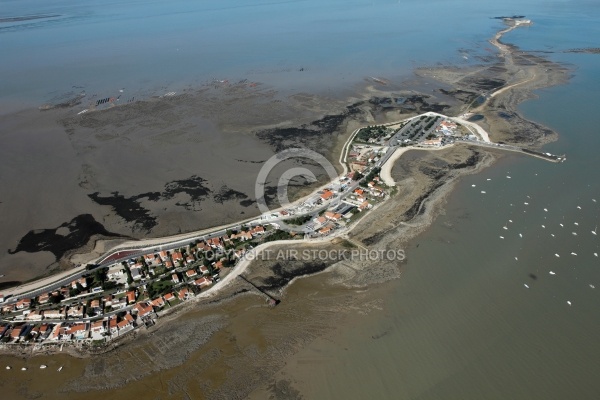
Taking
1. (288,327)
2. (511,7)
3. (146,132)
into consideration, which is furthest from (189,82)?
(511,7)

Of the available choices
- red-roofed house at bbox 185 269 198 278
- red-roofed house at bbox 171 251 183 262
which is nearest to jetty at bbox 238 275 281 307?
red-roofed house at bbox 185 269 198 278

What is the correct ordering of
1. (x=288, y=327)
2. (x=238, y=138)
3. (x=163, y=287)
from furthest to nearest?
(x=238, y=138)
(x=163, y=287)
(x=288, y=327)

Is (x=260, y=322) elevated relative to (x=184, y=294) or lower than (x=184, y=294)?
lower

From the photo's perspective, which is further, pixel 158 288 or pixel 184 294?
pixel 158 288

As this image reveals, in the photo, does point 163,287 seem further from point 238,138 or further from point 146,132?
point 146,132

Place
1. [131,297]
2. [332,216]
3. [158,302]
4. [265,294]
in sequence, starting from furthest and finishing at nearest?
1. [332,216]
2. [265,294]
3. [131,297]
4. [158,302]

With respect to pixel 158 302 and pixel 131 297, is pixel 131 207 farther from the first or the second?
pixel 158 302

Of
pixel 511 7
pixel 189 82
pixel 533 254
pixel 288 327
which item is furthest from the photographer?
pixel 511 7

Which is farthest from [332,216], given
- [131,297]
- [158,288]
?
[131,297]
